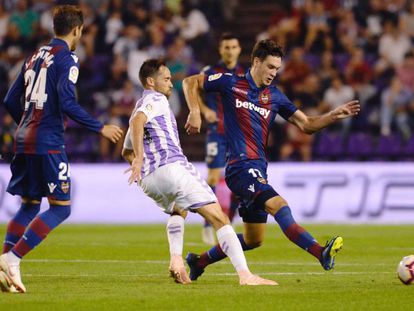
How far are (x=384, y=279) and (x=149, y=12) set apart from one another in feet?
51.5

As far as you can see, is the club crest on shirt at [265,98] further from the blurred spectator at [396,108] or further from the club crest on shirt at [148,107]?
the blurred spectator at [396,108]

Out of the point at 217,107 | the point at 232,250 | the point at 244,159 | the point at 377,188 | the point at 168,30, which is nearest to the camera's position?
the point at 232,250

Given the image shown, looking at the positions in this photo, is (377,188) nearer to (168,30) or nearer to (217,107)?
(217,107)

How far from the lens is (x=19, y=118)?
32.6ft

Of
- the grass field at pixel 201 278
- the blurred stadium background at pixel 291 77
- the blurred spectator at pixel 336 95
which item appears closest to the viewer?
the grass field at pixel 201 278

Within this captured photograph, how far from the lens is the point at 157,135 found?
33.3 ft

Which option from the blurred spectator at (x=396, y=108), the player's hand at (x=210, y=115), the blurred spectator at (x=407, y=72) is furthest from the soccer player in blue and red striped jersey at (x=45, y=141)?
the blurred spectator at (x=407, y=72)

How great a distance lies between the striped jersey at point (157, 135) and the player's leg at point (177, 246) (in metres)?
0.58

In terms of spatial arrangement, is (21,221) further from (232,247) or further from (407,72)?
(407,72)

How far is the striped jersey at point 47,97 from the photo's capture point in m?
9.35

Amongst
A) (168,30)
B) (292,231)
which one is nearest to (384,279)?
(292,231)

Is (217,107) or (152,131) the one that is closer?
(152,131)

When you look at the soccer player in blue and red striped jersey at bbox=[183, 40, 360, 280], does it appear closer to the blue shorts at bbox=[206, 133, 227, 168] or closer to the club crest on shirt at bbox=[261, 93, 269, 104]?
the club crest on shirt at bbox=[261, 93, 269, 104]

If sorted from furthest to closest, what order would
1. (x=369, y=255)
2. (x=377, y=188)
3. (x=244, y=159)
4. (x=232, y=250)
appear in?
1. (x=377, y=188)
2. (x=369, y=255)
3. (x=244, y=159)
4. (x=232, y=250)
